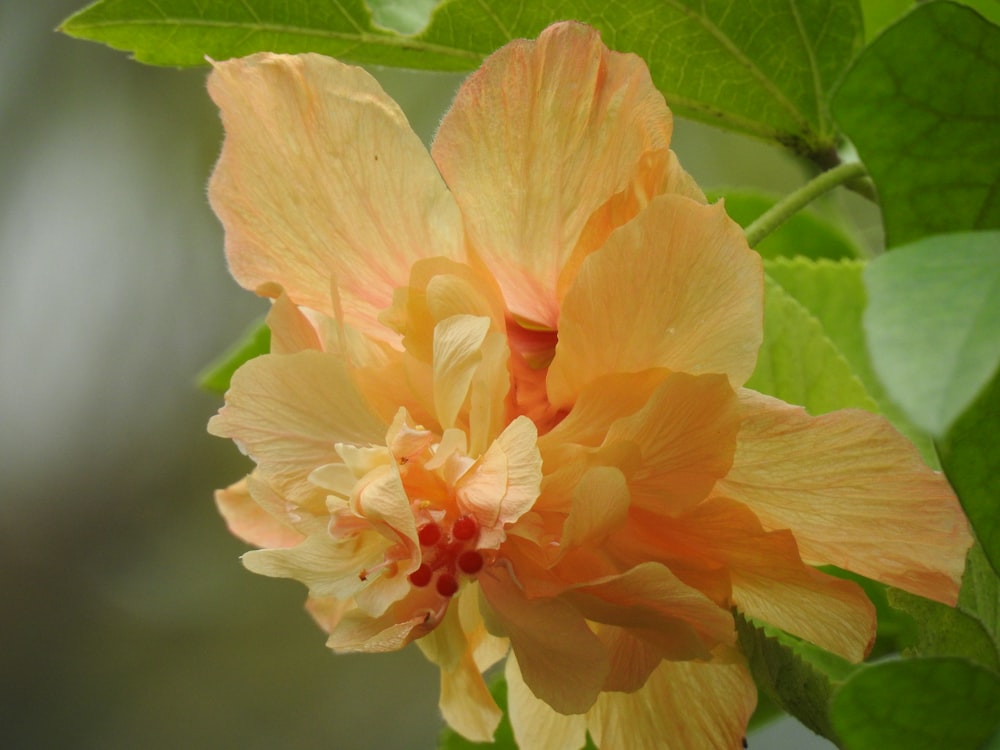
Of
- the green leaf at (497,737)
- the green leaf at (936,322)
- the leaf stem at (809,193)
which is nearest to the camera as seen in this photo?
the green leaf at (936,322)

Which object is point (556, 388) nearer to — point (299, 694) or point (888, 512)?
point (888, 512)

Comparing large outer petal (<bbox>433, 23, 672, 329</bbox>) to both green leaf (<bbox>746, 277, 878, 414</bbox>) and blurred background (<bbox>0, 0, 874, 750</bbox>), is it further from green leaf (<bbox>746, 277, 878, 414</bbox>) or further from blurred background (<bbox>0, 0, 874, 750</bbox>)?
blurred background (<bbox>0, 0, 874, 750</bbox>)

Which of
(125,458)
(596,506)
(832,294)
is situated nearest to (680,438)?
(596,506)

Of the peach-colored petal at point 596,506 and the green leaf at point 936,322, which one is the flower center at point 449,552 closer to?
the peach-colored petal at point 596,506

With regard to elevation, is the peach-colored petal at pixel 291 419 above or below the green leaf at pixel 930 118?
below

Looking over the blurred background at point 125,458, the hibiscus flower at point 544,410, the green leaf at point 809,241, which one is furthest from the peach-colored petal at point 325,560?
the blurred background at point 125,458

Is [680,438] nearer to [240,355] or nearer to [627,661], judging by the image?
[627,661]
